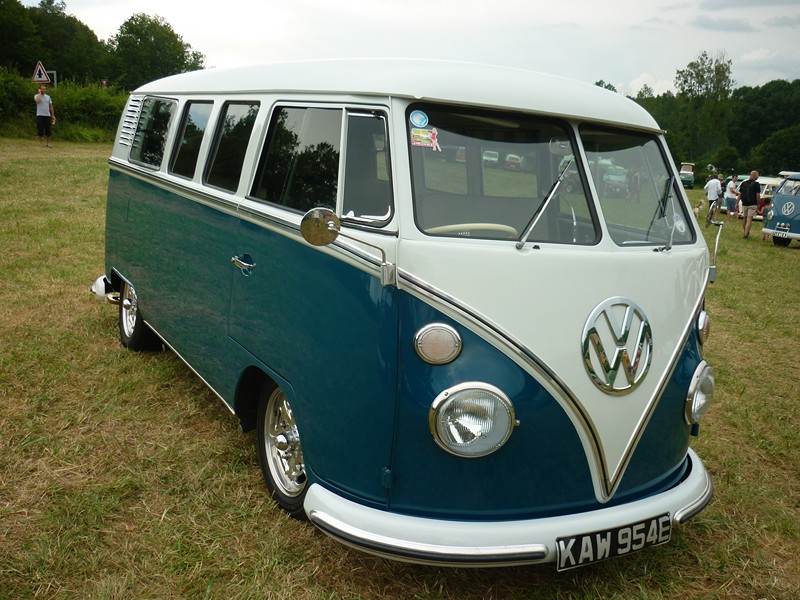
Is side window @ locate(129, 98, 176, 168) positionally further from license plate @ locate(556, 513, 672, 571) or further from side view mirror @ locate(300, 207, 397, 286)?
license plate @ locate(556, 513, 672, 571)

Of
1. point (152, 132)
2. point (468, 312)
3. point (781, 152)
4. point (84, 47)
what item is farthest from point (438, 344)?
point (781, 152)

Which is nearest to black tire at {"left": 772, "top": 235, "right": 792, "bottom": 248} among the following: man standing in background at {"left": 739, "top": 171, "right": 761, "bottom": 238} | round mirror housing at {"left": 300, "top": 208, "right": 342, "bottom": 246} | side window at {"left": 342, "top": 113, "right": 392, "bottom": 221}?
man standing in background at {"left": 739, "top": 171, "right": 761, "bottom": 238}

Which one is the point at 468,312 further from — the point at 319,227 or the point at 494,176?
the point at 494,176

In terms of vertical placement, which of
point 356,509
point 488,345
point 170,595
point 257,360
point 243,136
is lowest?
point 170,595

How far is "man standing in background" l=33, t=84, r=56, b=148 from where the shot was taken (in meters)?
18.7

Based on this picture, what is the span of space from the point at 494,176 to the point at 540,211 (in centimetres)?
29

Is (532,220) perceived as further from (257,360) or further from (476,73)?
(257,360)

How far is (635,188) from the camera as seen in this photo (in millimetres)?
3248

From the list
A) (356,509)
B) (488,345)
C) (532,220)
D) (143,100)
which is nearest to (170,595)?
(356,509)

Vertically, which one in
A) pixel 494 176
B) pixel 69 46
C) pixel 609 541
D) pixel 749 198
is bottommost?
pixel 609 541

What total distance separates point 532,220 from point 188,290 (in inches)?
86.1

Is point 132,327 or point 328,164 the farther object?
point 132,327

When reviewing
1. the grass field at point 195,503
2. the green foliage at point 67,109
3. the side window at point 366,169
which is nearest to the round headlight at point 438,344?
the side window at point 366,169

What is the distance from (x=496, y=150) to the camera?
287 cm
